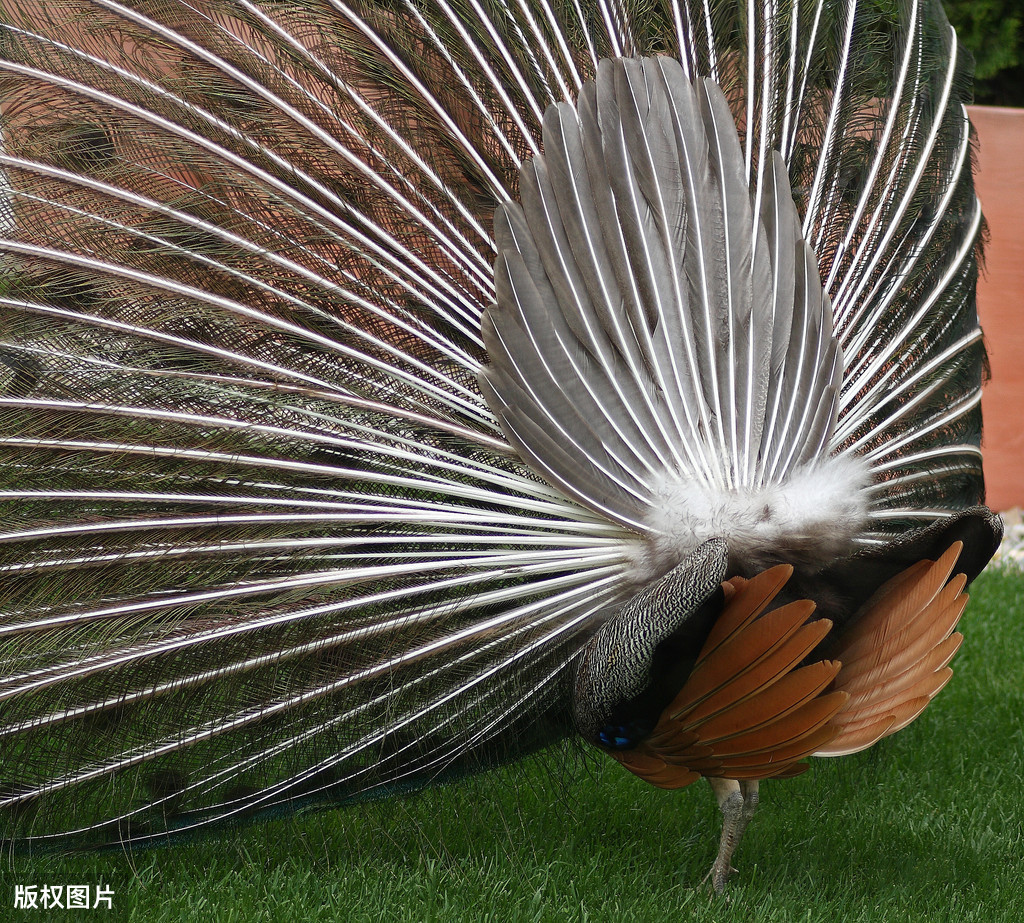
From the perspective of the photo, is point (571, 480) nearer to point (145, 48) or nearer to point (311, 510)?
point (311, 510)

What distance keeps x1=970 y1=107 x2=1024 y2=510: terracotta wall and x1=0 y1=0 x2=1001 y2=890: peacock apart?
5195mm

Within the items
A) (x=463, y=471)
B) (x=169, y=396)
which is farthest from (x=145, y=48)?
(x=463, y=471)

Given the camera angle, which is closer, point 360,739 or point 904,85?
point 360,739

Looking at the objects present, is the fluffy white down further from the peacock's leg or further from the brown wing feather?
the peacock's leg

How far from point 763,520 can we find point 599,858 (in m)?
1.27

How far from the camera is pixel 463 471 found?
9.77ft

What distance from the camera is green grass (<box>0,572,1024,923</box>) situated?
3.00m

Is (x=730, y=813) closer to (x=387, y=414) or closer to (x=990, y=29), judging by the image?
(x=387, y=414)

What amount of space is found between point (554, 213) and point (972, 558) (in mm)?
1305

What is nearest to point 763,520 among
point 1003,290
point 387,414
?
point 387,414

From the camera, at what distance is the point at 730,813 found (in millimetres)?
2951

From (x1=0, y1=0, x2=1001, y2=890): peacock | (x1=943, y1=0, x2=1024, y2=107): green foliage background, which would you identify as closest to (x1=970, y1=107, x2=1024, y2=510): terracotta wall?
(x1=943, y1=0, x2=1024, y2=107): green foliage background

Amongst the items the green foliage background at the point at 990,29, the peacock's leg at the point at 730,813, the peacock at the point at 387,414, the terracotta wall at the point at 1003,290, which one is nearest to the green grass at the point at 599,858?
the peacock's leg at the point at 730,813

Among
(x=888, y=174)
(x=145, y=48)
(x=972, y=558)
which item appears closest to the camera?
(x=972, y=558)
